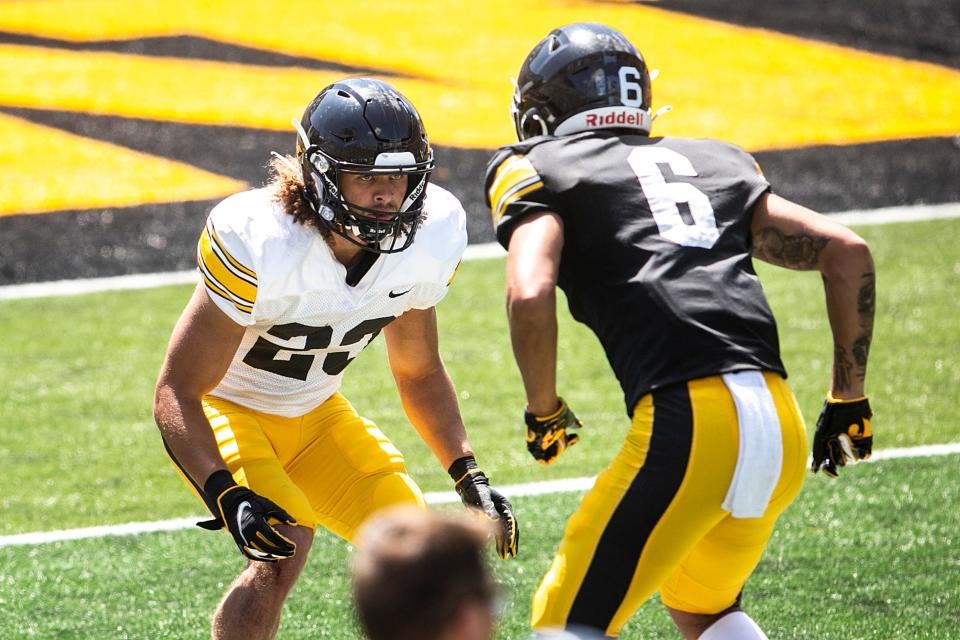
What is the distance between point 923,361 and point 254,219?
14.7 feet

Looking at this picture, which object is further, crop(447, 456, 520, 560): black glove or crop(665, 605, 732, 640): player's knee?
crop(447, 456, 520, 560): black glove

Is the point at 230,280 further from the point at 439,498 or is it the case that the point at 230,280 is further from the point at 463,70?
the point at 463,70

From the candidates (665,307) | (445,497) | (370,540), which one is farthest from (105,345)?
(370,540)

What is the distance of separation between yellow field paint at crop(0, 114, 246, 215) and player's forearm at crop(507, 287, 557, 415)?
716 centimetres

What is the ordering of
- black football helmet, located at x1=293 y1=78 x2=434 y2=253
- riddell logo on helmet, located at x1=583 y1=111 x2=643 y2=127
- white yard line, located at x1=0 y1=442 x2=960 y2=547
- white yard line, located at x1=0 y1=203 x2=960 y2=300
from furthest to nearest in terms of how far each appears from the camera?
white yard line, located at x1=0 y1=203 x2=960 y2=300 < white yard line, located at x1=0 y1=442 x2=960 y2=547 < black football helmet, located at x1=293 y1=78 x2=434 y2=253 < riddell logo on helmet, located at x1=583 y1=111 x2=643 y2=127

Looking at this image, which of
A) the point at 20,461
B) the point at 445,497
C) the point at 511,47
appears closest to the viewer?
the point at 445,497

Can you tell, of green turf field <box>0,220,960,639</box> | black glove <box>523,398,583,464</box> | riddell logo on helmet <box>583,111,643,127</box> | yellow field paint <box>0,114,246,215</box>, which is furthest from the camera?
yellow field paint <box>0,114,246,215</box>

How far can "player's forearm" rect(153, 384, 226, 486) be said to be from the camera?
3.06 m

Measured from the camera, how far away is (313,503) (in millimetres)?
3459

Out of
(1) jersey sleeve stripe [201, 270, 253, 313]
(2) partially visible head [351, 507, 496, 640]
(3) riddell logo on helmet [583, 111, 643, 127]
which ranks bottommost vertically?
(1) jersey sleeve stripe [201, 270, 253, 313]

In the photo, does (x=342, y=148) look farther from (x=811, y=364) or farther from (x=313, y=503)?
(x=811, y=364)

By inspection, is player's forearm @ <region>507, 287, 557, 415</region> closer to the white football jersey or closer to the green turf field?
the white football jersey

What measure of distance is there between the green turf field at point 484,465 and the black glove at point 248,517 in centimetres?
122

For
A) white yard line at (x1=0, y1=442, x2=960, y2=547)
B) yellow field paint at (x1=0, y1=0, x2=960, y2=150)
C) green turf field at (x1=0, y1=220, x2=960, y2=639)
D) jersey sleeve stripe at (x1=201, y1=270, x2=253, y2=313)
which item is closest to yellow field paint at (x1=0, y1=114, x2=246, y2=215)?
yellow field paint at (x1=0, y1=0, x2=960, y2=150)
